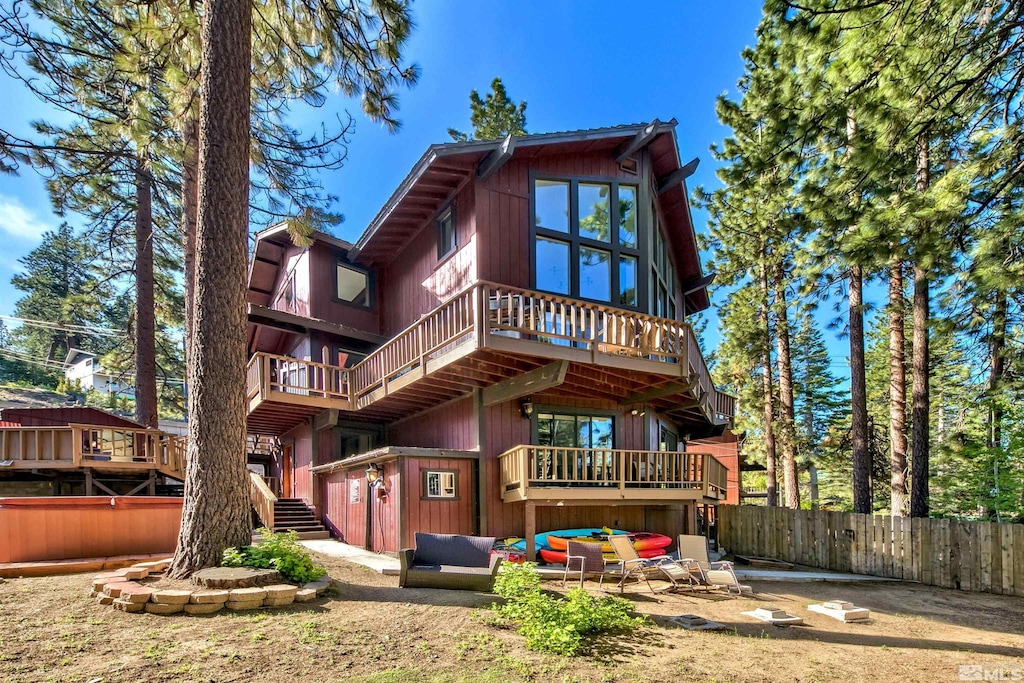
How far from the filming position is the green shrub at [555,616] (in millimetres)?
5465

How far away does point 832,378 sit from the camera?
94.8ft

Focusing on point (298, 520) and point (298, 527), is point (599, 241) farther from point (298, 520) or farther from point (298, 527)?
point (298, 520)

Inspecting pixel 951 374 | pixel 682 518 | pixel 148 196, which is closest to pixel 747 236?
pixel 682 518

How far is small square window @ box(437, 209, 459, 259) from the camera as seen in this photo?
492 inches

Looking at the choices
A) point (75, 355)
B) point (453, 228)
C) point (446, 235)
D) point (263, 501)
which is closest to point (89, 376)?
point (75, 355)

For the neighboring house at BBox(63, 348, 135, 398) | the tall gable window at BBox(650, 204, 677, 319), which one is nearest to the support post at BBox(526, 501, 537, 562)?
the tall gable window at BBox(650, 204, 677, 319)

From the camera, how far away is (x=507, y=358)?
396 inches

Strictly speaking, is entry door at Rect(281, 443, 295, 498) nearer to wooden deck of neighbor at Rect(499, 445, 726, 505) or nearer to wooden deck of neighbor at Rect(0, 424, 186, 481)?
wooden deck of neighbor at Rect(0, 424, 186, 481)

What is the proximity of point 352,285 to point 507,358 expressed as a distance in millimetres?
8357

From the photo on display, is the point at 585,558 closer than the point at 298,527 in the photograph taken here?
Yes

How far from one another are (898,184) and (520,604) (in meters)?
Answer: 7.66

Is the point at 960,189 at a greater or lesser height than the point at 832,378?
greater

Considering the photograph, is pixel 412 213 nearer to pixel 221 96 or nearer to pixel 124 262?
pixel 221 96

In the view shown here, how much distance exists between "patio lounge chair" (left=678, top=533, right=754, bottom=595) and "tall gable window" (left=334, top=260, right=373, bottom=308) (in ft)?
36.9
